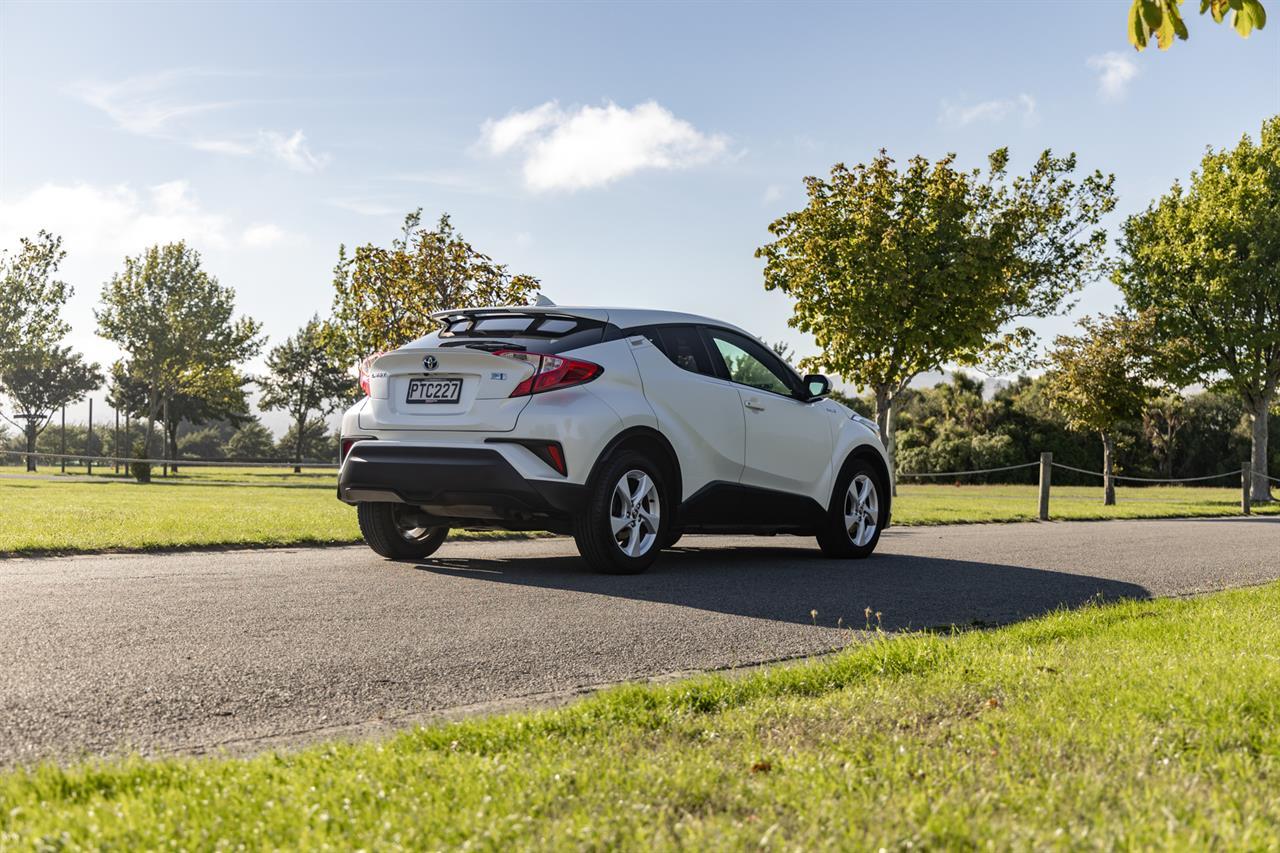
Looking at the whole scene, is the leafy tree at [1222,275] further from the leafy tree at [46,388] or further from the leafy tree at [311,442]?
the leafy tree at [46,388]

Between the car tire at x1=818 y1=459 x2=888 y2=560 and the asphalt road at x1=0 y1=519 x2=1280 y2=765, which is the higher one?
the car tire at x1=818 y1=459 x2=888 y2=560

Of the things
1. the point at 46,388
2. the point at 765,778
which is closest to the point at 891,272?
the point at 765,778

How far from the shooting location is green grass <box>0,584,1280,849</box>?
2461 mm

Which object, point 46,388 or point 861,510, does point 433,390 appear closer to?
point 861,510

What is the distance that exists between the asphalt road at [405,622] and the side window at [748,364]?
4.68ft

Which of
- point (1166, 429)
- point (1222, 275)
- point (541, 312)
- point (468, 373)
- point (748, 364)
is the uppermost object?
point (1222, 275)

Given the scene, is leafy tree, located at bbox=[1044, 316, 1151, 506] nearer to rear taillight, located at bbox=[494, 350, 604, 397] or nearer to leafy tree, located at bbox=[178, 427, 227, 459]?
rear taillight, located at bbox=[494, 350, 604, 397]

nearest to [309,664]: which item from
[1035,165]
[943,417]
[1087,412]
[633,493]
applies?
[633,493]

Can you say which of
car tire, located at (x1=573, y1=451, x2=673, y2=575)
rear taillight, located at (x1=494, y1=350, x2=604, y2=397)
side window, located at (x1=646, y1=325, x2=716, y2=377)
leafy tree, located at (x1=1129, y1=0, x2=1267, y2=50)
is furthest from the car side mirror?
leafy tree, located at (x1=1129, y1=0, x2=1267, y2=50)

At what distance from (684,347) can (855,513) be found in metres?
2.45

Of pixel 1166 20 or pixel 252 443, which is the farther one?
pixel 252 443

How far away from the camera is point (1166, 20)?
14.9ft

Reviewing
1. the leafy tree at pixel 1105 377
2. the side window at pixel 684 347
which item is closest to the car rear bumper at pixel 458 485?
the side window at pixel 684 347

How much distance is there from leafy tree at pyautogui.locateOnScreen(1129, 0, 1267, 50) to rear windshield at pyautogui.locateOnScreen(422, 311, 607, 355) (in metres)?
4.00
